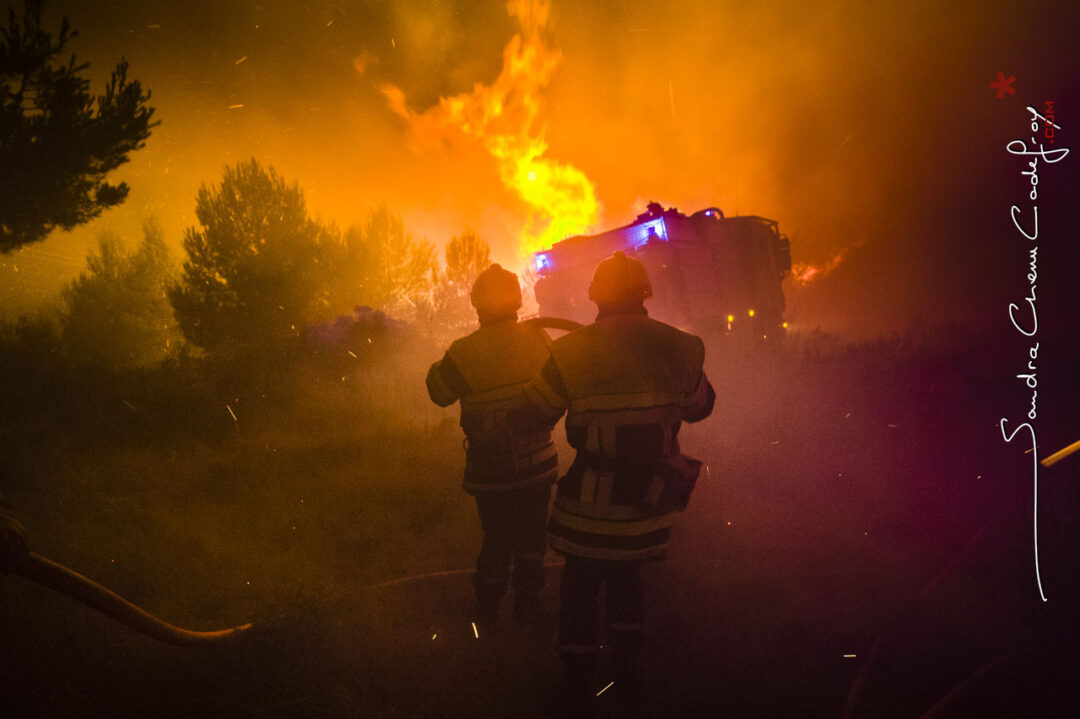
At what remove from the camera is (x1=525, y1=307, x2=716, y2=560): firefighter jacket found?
7.43 feet

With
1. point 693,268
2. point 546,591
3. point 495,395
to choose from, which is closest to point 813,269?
point 693,268

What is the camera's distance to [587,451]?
2.37 meters

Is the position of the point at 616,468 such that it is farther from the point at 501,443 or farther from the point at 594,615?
the point at 501,443

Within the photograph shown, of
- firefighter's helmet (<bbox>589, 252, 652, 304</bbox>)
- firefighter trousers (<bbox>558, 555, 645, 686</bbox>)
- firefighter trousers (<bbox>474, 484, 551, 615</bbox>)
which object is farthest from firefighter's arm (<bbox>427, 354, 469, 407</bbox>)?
firefighter trousers (<bbox>558, 555, 645, 686</bbox>)

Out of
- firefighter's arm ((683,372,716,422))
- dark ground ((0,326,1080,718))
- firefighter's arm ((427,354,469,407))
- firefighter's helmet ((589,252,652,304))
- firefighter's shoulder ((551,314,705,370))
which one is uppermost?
firefighter's helmet ((589,252,652,304))

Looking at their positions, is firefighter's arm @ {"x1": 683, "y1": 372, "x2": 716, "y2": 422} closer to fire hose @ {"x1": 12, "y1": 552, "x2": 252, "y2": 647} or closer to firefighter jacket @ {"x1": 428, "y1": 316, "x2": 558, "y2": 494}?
firefighter jacket @ {"x1": 428, "y1": 316, "x2": 558, "y2": 494}

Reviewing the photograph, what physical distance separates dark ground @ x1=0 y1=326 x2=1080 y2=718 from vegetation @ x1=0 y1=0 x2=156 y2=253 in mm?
3490

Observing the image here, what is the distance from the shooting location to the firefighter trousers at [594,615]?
233cm

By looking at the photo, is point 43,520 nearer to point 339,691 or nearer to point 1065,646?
point 339,691

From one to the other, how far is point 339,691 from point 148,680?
1108 millimetres

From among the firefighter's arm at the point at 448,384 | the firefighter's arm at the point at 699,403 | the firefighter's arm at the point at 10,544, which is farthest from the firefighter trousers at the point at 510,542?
the firefighter's arm at the point at 10,544

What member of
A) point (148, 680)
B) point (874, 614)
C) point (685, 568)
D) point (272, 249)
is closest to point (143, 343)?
point (272, 249)

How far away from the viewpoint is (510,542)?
3.15m

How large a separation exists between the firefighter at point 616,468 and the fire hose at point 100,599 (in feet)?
7.33
